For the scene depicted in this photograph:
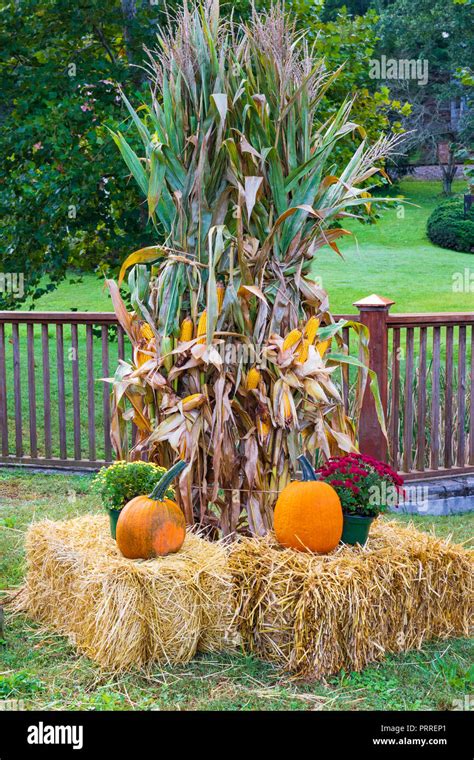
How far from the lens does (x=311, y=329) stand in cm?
427

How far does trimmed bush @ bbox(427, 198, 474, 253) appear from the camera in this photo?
72.2 ft

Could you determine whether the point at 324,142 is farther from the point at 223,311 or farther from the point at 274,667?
the point at 274,667

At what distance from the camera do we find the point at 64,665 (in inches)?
143

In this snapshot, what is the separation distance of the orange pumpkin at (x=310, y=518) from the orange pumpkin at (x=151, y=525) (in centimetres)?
45

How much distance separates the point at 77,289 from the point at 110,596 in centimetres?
1778

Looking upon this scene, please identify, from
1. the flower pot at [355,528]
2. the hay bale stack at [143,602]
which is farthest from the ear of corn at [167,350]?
the flower pot at [355,528]

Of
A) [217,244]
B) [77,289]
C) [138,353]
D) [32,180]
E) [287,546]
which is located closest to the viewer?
[287,546]

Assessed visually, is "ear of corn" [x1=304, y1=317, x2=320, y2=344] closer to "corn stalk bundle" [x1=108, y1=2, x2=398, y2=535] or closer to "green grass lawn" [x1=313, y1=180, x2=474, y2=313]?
"corn stalk bundle" [x1=108, y1=2, x2=398, y2=535]

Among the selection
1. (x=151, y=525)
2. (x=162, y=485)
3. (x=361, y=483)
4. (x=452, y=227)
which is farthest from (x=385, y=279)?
(x=151, y=525)

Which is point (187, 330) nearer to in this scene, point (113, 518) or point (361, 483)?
point (113, 518)

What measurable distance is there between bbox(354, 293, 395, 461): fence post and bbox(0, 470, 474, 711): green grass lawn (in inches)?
103

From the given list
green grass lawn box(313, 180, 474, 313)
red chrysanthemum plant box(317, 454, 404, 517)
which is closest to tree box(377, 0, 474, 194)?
green grass lawn box(313, 180, 474, 313)

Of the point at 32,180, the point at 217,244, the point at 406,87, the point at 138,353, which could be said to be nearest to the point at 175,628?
the point at 138,353

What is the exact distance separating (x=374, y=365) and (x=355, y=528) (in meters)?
2.83
